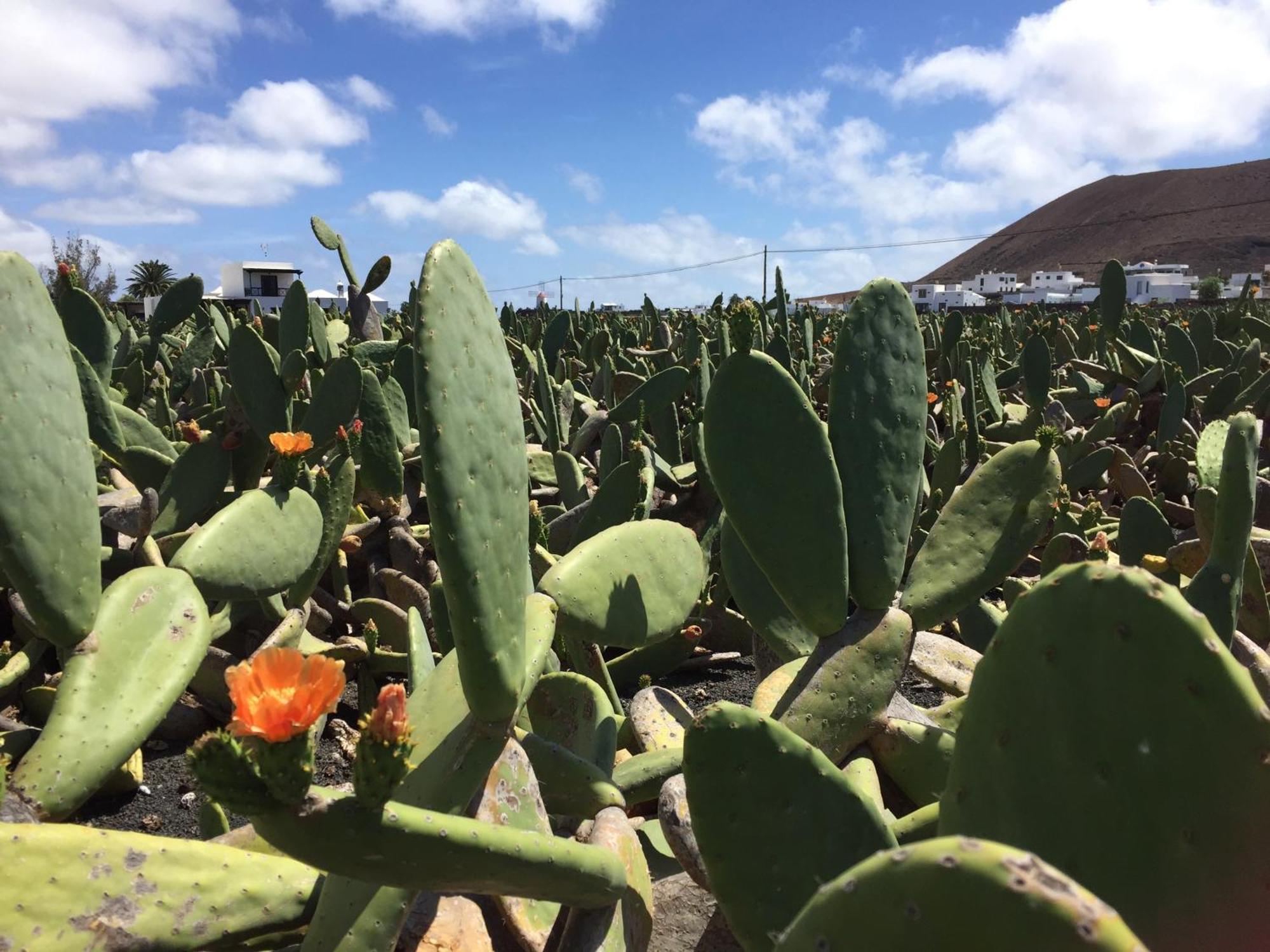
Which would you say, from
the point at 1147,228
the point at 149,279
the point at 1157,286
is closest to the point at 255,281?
the point at 149,279

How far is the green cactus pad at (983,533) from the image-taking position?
226 centimetres

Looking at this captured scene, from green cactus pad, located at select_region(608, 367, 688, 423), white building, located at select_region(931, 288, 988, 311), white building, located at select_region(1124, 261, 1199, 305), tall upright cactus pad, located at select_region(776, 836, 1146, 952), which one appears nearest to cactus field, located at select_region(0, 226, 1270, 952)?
tall upright cactus pad, located at select_region(776, 836, 1146, 952)

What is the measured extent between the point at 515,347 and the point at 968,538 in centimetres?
501

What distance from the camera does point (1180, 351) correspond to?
6.68 m

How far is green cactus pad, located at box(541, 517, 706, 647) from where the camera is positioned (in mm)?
2174

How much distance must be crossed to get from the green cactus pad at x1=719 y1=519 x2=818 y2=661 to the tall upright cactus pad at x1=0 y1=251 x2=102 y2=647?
4.71 feet

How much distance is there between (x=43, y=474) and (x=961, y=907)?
1.80 metres

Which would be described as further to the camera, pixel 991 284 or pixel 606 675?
pixel 991 284

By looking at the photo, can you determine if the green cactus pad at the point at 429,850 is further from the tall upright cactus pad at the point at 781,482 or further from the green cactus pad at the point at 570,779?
the tall upright cactus pad at the point at 781,482

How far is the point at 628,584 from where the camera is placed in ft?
7.53

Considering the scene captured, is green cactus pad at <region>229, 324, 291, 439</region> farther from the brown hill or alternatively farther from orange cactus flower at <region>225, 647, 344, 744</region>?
the brown hill

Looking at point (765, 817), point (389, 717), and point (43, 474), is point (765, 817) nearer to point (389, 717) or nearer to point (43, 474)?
point (389, 717)

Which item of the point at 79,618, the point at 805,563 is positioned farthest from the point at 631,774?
the point at 79,618

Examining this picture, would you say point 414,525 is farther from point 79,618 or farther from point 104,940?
point 104,940
